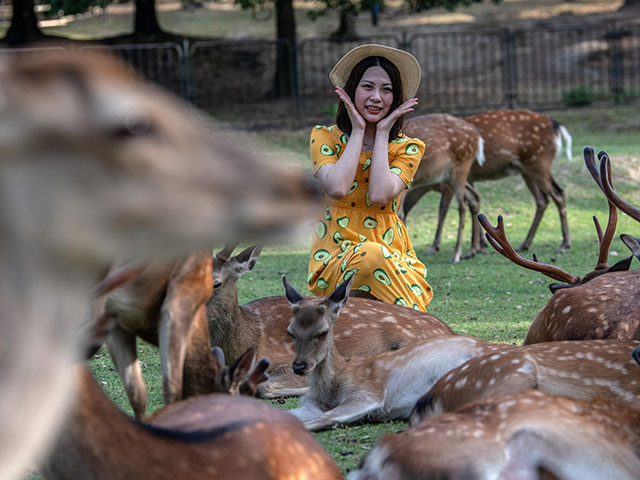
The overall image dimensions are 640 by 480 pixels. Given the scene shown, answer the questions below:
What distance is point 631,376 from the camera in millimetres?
3551

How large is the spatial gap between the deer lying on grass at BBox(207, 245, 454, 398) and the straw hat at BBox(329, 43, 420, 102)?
1.21 metres

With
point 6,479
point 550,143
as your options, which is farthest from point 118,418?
point 550,143

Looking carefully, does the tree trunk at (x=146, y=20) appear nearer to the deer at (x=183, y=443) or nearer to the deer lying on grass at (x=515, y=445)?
the deer lying on grass at (x=515, y=445)

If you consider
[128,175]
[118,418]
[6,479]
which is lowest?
[118,418]

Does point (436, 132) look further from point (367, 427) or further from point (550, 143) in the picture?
point (367, 427)

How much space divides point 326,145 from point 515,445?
2998 millimetres

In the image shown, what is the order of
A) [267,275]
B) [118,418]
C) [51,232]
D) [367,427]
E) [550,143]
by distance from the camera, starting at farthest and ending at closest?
[550,143]
[267,275]
[367,427]
[118,418]
[51,232]

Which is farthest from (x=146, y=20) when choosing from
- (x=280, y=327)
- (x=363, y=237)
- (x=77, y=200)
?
(x=77, y=200)

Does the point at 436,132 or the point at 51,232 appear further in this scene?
the point at 436,132

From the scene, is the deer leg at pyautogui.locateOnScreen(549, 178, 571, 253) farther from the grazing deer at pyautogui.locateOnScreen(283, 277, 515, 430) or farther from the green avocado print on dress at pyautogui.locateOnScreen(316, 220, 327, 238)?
the grazing deer at pyautogui.locateOnScreen(283, 277, 515, 430)

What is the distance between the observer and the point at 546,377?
362 centimetres

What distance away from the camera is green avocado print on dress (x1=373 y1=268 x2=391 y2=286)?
532 cm

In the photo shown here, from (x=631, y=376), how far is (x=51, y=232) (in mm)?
2718

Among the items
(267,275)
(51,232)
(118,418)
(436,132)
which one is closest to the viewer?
(51,232)
